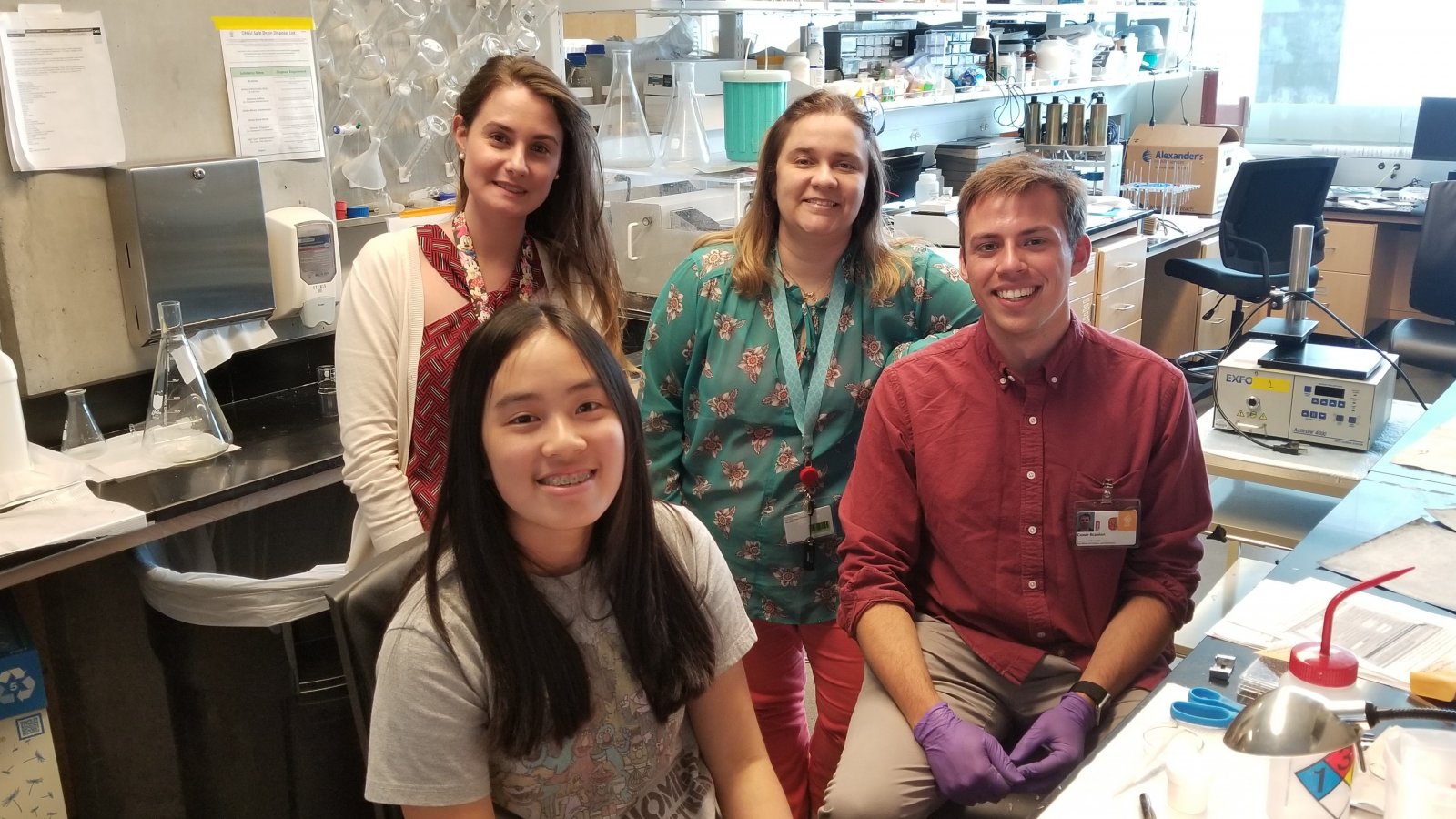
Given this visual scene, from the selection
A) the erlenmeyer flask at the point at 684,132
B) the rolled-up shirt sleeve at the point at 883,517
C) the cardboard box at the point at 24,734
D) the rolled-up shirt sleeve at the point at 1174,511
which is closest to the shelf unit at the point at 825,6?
the erlenmeyer flask at the point at 684,132

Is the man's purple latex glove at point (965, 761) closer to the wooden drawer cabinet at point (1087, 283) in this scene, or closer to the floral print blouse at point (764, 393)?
the floral print blouse at point (764, 393)

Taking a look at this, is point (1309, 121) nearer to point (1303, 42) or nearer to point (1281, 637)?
point (1303, 42)

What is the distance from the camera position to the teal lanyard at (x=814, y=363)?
6.31ft

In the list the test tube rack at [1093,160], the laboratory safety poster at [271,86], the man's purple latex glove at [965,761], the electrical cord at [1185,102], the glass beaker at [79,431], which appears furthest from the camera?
the electrical cord at [1185,102]

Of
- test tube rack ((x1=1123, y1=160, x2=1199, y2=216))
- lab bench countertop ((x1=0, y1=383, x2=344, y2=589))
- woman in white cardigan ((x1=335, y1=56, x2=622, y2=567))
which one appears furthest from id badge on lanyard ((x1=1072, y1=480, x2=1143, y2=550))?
test tube rack ((x1=1123, y1=160, x2=1199, y2=216))

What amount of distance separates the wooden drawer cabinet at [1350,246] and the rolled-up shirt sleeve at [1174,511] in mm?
4463

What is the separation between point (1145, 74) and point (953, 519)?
458 centimetres

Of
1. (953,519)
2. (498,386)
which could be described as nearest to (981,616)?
(953,519)

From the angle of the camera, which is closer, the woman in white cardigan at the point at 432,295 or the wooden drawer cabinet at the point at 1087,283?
the woman in white cardigan at the point at 432,295

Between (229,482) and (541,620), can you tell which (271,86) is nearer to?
(229,482)

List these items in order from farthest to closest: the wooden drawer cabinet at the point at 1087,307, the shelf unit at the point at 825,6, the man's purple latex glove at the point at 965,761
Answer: the wooden drawer cabinet at the point at 1087,307, the shelf unit at the point at 825,6, the man's purple latex glove at the point at 965,761

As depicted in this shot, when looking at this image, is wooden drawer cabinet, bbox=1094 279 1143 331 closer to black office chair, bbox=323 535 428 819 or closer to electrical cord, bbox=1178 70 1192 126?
electrical cord, bbox=1178 70 1192 126

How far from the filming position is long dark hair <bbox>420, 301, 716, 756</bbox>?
1.23m

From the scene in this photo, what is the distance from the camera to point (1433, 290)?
4.29 m
